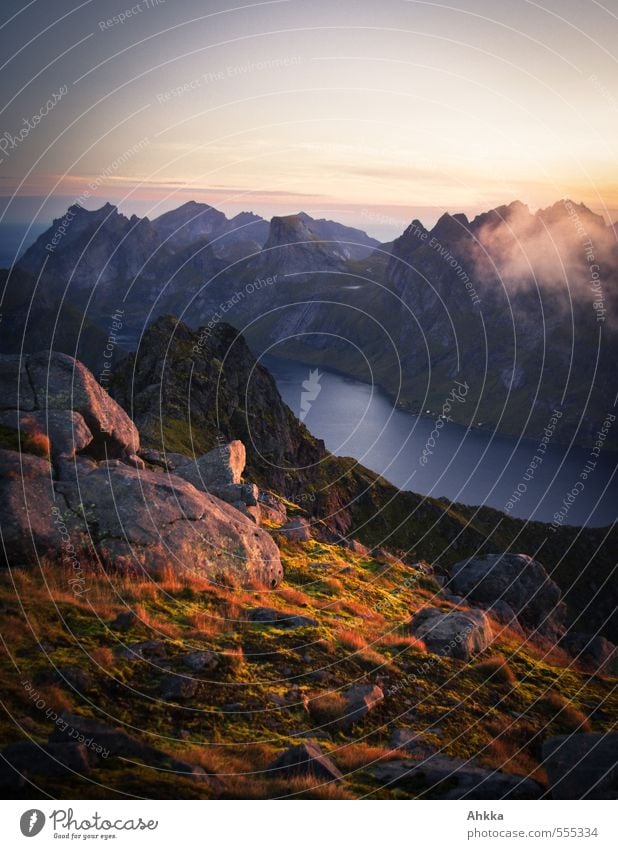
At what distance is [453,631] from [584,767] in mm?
7319

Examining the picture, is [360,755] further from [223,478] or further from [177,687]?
[223,478]

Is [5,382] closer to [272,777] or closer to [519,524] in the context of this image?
[272,777]

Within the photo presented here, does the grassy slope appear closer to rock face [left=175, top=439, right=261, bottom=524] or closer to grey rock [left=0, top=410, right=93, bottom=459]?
grey rock [left=0, top=410, right=93, bottom=459]

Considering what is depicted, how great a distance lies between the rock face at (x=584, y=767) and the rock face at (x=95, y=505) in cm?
1024

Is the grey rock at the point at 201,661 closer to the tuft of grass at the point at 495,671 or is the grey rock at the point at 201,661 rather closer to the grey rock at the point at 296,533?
the tuft of grass at the point at 495,671

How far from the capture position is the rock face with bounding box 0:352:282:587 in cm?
1803

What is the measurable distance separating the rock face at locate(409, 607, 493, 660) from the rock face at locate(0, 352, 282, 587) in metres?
5.23

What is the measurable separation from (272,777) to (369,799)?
6.57ft

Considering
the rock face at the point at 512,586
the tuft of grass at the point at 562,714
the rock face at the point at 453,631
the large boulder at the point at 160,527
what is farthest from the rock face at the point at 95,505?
the rock face at the point at 512,586

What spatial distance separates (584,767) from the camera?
1441cm

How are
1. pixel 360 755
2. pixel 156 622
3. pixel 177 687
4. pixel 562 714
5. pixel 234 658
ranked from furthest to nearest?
pixel 562 714
pixel 156 622
pixel 234 658
pixel 177 687
pixel 360 755

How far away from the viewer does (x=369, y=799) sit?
12656mm

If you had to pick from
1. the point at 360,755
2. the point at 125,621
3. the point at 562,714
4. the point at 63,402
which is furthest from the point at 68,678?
the point at 562,714

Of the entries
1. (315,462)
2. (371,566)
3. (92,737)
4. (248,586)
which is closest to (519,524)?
(315,462)
